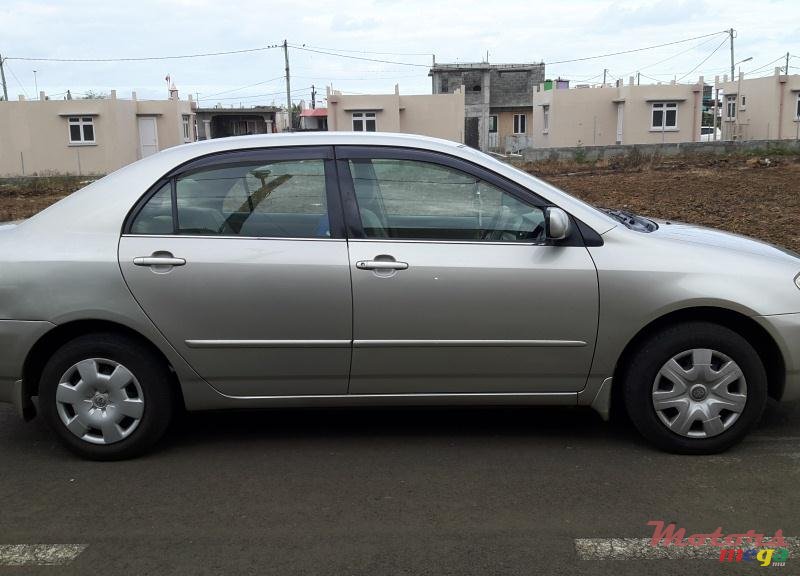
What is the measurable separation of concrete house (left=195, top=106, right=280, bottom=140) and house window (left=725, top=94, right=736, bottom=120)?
3752 centimetres

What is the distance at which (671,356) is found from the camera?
4.16 metres

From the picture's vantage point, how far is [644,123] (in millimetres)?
44375

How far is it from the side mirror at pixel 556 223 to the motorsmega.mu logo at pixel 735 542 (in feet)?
4.83

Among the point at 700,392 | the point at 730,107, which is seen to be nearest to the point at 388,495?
the point at 700,392

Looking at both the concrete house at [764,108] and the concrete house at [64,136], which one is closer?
the concrete house at [764,108]

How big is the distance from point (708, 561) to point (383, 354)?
6.01 feet

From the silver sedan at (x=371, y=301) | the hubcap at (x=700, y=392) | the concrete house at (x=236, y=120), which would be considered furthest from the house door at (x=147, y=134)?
the hubcap at (x=700, y=392)

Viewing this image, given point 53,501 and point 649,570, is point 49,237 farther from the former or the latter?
point 649,570

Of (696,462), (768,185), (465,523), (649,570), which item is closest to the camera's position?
(649,570)

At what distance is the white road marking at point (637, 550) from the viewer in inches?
129

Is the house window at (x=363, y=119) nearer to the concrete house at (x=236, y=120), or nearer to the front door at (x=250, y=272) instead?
the concrete house at (x=236, y=120)

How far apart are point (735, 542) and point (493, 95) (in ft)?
199

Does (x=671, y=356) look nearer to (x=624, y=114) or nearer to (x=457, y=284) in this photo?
(x=457, y=284)

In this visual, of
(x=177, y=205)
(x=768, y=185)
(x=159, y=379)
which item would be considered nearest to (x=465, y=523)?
(x=159, y=379)
